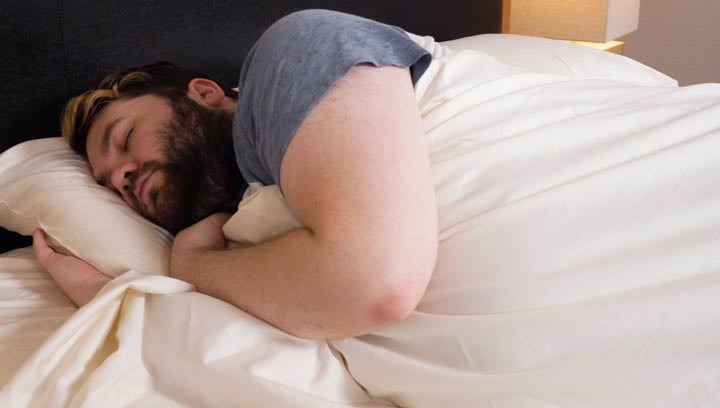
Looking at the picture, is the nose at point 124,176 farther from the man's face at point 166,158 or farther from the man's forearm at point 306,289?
the man's forearm at point 306,289

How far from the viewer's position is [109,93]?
3.88 feet

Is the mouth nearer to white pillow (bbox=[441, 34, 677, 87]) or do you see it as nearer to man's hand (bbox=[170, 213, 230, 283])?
man's hand (bbox=[170, 213, 230, 283])

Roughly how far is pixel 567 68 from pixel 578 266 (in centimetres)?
93

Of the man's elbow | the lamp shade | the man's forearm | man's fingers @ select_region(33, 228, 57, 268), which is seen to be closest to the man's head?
man's fingers @ select_region(33, 228, 57, 268)

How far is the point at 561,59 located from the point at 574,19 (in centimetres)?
59

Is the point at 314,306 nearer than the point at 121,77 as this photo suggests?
Yes

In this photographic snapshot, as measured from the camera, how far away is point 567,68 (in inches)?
62.4

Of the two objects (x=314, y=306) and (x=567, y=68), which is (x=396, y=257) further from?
(x=567, y=68)

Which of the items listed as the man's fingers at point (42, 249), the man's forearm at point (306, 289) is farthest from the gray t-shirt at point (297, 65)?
the man's fingers at point (42, 249)

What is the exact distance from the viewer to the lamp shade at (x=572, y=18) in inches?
81.8

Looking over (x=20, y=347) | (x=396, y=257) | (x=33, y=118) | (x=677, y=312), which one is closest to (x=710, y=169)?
(x=677, y=312)

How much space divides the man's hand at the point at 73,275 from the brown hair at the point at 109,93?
0.76ft

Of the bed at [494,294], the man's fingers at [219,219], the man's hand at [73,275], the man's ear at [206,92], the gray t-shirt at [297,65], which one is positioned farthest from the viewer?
the man's ear at [206,92]

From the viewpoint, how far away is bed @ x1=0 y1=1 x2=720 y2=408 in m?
0.72
